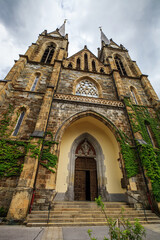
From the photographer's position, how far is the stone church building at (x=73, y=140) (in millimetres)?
5566

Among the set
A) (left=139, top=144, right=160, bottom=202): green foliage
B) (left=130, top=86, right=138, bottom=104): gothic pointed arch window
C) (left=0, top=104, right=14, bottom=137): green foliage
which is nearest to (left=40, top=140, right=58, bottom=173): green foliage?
(left=0, top=104, right=14, bottom=137): green foliage

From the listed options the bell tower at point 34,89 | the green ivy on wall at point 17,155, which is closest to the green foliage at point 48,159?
the green ivy on wall at point 17,155

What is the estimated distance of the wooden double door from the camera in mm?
7788

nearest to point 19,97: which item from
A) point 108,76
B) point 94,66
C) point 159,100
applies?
point 108,76

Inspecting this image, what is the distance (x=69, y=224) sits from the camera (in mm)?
3936

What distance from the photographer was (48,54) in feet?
49.1

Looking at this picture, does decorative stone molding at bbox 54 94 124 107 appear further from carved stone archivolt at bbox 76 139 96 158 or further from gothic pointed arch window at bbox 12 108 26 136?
carved stone archivolt at bbox 76 139 96 158

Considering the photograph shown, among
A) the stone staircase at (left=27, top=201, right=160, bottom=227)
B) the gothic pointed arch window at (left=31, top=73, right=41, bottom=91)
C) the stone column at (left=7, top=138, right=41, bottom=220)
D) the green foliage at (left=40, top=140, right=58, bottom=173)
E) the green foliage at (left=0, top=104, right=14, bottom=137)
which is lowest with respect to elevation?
the stone staircase at (left=27, top=201, right=160, bottom=227)

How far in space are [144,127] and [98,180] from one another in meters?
5.56

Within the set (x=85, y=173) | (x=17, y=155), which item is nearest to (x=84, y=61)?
(x=85, y=173)

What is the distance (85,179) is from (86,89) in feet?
28.0

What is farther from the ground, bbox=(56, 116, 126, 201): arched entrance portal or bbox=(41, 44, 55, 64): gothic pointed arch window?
bbox=(41, 44, 55, 64): gothic pointed arch window

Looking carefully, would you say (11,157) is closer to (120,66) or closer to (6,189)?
(6,189)

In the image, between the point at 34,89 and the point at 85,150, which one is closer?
the point at 85,150
